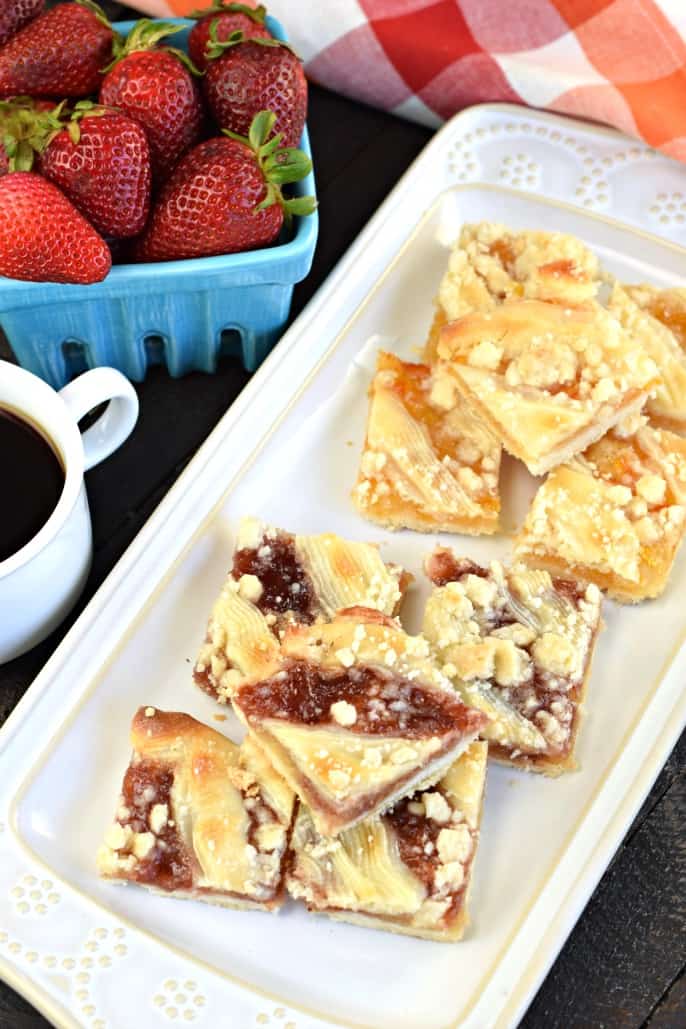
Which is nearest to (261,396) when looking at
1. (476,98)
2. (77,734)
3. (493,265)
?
(493,265)

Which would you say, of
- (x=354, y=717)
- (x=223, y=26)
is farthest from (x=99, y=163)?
(x=354, y=717)

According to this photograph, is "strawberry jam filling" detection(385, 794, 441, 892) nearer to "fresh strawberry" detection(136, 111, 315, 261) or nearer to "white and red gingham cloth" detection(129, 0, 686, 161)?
"fresh strawberry" detection(136, 111, 315, 261)

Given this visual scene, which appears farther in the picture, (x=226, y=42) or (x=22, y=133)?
(x=226, y=42)

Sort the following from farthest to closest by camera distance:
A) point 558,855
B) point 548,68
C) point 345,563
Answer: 1. point 548,68
2. point 345,563
3. point 558,855

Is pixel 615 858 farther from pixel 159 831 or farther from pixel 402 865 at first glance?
pixel 159 831

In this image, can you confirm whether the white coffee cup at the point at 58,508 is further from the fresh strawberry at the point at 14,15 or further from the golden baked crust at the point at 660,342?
the golden baked crust at the point at 660,342

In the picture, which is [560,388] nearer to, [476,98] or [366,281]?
[366,281]
